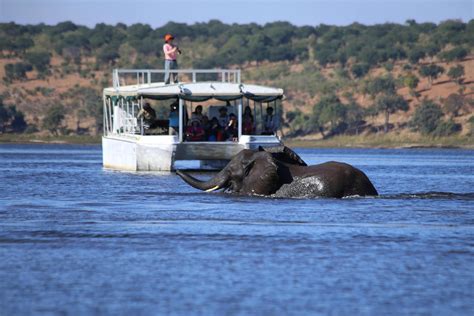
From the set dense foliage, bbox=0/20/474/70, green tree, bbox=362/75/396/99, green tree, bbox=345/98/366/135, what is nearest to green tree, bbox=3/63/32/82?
dense foliage, bbox=0/20/474/70

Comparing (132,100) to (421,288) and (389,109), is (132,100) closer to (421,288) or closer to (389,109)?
(421,288)

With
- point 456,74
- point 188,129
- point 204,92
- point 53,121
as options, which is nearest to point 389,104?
point 456,74

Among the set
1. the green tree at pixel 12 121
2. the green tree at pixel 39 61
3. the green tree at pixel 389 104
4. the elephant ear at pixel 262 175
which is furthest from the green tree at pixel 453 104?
the elephant ear at pixel 262 175

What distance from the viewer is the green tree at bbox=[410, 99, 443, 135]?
82.1 metres

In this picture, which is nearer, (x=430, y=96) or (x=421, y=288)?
(x=421, y=288)

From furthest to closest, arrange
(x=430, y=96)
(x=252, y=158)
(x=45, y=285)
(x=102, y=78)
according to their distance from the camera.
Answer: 1. (x=102, y=78)
2. (x=430, y=96)
3. (x=252, y=158)
4. (x=45, y=285)

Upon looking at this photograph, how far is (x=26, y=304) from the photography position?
12055mm

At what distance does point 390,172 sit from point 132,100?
805cm

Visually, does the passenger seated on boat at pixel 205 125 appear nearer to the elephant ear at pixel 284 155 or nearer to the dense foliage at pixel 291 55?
the elephant ear at pixel 284 155

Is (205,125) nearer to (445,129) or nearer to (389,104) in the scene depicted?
(445,129)

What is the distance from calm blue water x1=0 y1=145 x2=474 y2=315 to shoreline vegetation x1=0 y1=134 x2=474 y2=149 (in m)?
52.8

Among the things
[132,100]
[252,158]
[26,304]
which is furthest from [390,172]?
[26,304]

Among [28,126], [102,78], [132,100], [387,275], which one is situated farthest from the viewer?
[102,78]

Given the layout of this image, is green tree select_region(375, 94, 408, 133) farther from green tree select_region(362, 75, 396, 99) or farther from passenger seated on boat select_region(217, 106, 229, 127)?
passenger seated on boat select_region(217, 106, 229, 127)
